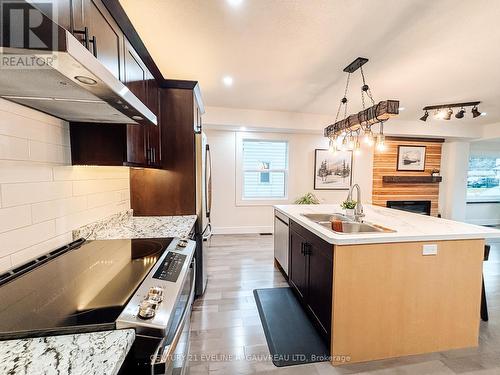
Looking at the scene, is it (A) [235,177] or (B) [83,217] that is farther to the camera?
(A) [235,177]

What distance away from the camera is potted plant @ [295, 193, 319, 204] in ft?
16.2

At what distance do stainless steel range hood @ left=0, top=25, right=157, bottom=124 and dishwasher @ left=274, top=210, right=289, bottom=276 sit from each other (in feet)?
6.67

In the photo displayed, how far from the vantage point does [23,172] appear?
1220 millimetres

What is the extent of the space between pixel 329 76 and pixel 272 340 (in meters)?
2.84

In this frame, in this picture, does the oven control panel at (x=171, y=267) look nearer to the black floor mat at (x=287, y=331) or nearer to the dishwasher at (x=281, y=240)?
the black floor mat at (x=287, y=331)

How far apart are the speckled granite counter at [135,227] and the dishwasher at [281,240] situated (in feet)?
3.76

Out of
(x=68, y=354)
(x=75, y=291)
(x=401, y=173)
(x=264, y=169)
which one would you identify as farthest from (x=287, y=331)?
(x=401, y=173)

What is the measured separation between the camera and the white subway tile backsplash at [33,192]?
113cm

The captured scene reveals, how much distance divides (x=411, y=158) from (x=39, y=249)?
674 centimetres

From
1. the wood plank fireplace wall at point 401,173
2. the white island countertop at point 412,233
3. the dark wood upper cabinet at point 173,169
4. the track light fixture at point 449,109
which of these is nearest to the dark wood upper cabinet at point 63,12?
the dark wood upper cabinet at point 173,169

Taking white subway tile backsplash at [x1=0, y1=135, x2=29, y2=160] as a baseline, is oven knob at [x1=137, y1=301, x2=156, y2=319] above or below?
below

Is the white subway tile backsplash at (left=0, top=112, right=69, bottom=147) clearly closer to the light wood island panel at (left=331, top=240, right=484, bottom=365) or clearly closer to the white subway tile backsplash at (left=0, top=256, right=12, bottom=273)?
the white subway tile backsplash at (left=0, top=256, right=12, bottom=273)

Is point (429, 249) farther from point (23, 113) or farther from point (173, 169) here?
point (23, 113)

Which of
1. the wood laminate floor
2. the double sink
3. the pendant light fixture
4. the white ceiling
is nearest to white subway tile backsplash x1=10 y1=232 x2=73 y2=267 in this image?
the wood laminate floor
